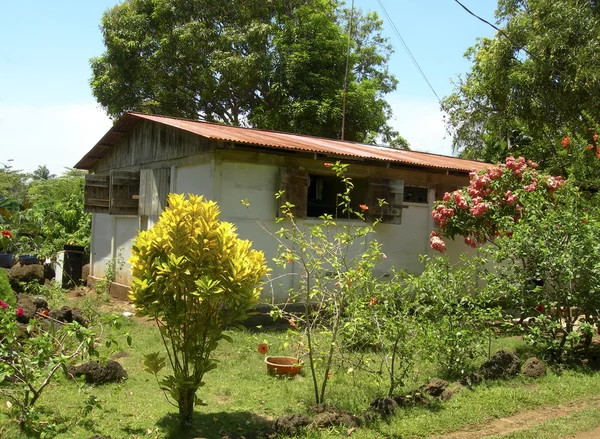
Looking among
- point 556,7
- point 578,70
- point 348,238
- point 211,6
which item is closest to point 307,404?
point 348,238

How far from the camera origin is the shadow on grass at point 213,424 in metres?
4.89

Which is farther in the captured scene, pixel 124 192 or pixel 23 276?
pixel 124 192

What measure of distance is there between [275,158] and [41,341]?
664cm

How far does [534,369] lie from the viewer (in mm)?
7117

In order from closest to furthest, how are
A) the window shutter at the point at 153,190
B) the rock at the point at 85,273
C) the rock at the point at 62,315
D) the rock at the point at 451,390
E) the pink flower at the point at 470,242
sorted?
the rock at the point at 451,390, the rock at the point at 62,315, the pink flower at the point at 470,242, the window shutter at the point at 153,190, the rock at the point at 85,273

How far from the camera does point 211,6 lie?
878 inches

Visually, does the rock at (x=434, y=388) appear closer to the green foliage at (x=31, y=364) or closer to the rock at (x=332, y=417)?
the rock at (x=332, y=417)

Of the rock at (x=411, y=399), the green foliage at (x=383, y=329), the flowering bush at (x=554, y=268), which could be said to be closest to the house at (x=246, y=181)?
the flowering bush at (x=554, y=268)

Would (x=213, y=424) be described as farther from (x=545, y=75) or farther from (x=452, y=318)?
(x=545, y=75)

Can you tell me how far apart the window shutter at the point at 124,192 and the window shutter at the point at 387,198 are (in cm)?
535

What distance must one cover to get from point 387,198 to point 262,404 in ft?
21.8

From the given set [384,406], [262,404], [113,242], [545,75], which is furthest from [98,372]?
[545,75]

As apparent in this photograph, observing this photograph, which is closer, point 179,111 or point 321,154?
point 321,154

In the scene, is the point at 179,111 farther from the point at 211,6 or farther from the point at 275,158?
the point at 275,158
